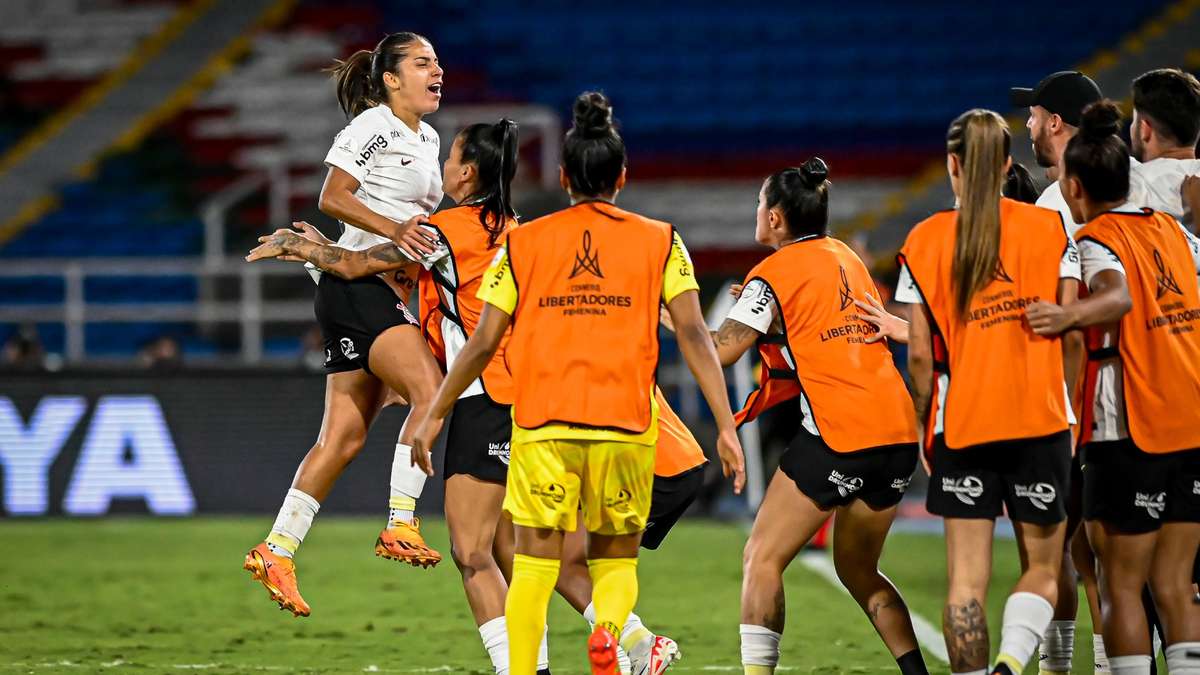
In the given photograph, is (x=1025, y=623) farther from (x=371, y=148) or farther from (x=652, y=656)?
(x=371, y=148)

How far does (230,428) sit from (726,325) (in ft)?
32.7

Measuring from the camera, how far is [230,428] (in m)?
15.2

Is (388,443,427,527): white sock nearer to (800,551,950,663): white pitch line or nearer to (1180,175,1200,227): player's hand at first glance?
(800,551,950,663): white pitch line

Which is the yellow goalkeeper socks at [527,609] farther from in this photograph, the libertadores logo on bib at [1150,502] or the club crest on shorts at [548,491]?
the libertadores logo on bib at [1150,502]

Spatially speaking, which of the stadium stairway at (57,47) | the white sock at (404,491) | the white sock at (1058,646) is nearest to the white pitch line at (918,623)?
the white sock at (1058,646)

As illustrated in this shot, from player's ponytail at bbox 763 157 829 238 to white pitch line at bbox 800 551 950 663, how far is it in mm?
1438

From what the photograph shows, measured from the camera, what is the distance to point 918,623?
29.0ft

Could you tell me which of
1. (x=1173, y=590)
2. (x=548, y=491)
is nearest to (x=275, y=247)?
(x=548, y=491)

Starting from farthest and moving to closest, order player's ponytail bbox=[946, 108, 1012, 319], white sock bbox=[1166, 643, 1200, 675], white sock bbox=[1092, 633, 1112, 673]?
1. white sock bbox=[1092, 633, 1112, 673]
2. white sock bbox=[1166, 643, 1200, 675]
3. player's ponytail bbox=[946, 108, 1012, 319]

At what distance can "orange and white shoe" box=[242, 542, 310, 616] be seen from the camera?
267 inches

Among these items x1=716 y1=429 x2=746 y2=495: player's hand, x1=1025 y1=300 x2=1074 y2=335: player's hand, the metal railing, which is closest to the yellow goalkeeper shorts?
x1=716 y1=429 x2=746 y2=495: player's hand

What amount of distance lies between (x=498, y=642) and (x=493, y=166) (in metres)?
1.89

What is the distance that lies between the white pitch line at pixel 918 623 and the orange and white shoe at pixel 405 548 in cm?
171

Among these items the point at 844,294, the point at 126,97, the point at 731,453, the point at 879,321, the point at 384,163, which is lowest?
the point at 731,453
